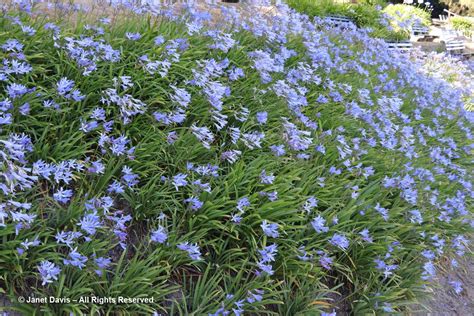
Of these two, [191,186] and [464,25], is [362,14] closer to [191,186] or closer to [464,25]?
[191,186]

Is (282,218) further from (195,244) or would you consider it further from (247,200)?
(195,244)

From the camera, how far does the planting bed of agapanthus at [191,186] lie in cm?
227

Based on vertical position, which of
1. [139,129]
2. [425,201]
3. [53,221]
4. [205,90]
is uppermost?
[205,90]

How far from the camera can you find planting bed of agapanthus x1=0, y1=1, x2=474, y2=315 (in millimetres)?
2266

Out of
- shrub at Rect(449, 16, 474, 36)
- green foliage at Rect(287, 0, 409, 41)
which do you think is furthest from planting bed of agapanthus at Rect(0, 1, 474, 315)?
shrub at Rect(449, 16, 474, 36)

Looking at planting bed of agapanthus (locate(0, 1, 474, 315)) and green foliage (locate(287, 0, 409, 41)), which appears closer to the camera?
planting bed of agapanthus (locate(0, 1, 474, 315))

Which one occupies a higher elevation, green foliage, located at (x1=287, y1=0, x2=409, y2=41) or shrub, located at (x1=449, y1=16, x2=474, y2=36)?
green foliage, located at (x1=287, y1=0, x2=409, y2=41)

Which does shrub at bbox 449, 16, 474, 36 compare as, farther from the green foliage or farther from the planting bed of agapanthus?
the planting bed of agapanthus

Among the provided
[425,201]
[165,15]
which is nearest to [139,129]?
[165,15]

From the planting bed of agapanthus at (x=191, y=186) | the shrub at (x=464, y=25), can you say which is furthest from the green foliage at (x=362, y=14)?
the shrub at (x=464, y=25)

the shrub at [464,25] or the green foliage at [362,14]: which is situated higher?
the green foliage at [362,14]

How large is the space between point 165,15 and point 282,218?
7.08 ft

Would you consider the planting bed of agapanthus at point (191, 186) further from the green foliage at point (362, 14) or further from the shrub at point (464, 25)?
the shrub at point (464, 25)

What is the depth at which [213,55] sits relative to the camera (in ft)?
13.0
